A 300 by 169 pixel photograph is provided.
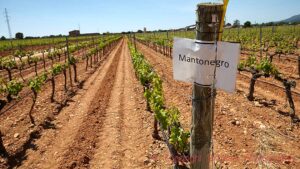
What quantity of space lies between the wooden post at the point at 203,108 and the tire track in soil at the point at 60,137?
4855 mm

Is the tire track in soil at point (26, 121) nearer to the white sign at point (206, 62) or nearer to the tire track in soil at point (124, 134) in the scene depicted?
the tire track in soil at point (124, 134)

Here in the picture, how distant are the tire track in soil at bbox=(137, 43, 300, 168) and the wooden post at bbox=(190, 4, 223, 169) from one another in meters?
3.46

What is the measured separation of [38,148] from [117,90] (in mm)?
6510

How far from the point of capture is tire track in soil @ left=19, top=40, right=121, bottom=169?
6859 mm

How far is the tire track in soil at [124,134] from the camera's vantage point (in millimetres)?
6715

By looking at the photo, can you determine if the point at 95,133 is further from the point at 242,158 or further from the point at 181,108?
the point at 242,158

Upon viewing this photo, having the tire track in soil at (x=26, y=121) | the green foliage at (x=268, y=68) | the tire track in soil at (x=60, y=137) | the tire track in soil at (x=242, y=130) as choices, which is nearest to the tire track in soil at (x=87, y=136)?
the tire track in soil at (x=60, y=137)

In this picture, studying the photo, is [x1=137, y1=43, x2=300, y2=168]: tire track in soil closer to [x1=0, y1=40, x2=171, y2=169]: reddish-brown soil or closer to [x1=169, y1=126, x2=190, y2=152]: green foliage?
[x1=169, y1=126, x2=190, y2=152]: green foliage

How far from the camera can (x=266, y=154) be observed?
630 cm

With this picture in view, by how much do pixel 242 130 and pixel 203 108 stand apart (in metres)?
5.62

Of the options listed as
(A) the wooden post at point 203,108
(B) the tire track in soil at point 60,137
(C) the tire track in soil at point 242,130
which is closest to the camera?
(A) the wooden post at point 203,108

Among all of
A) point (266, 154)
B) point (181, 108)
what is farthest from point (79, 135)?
point (266, 154)

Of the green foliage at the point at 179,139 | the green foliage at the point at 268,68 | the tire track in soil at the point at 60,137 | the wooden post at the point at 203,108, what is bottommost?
the tire track in soil at the point at 60,137

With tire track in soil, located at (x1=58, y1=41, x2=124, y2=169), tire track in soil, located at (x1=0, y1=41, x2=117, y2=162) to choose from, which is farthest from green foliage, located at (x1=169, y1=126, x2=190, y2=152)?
tire track in soil, located at (x1=0, y1=41, x2=117, y2=162)
